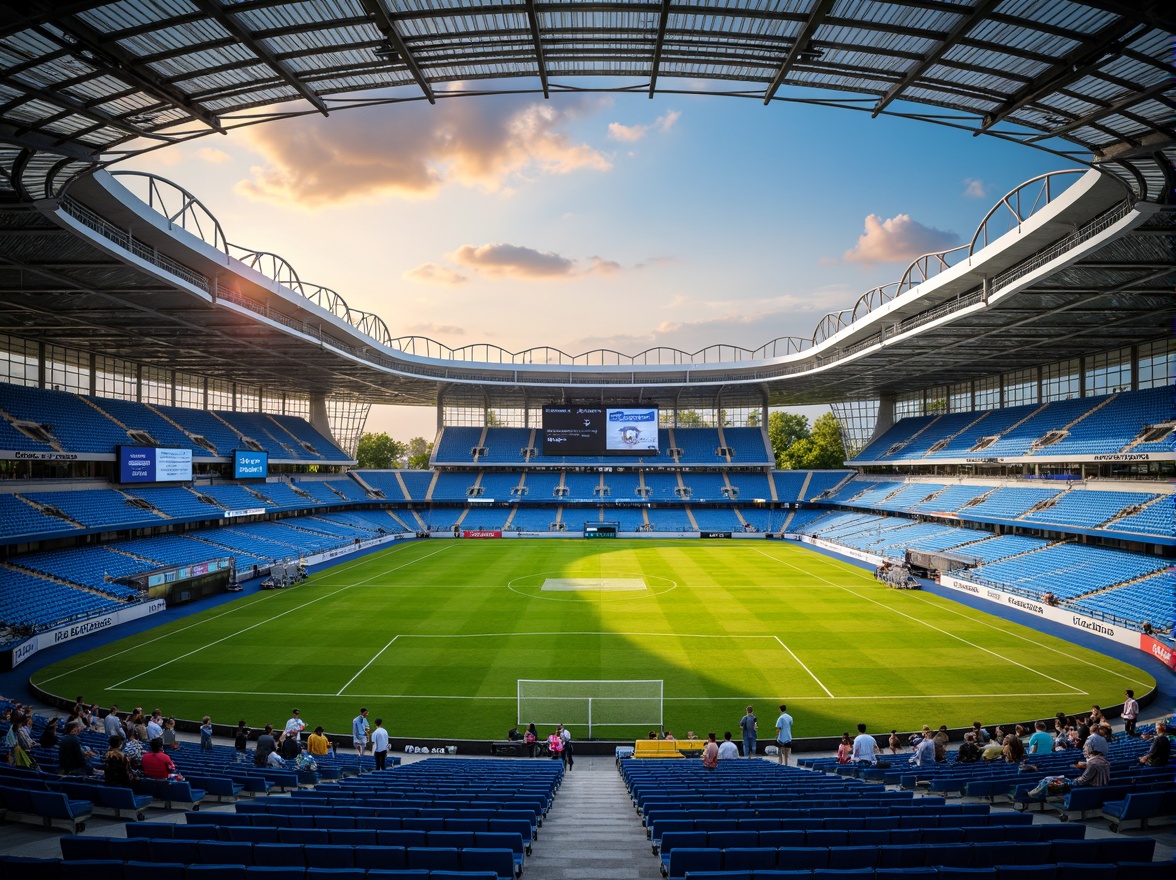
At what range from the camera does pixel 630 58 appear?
43.0 feet

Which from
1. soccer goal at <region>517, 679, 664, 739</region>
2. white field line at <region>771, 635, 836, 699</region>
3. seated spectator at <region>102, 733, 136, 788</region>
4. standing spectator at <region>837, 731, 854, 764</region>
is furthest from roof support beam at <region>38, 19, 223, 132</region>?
white field line at <region>771, 635, 836, 699</region>

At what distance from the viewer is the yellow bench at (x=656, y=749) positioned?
17.6 m

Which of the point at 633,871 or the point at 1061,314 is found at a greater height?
the point at 1061,314

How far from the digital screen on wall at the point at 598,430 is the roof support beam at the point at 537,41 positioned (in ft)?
200

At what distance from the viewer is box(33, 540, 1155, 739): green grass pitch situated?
21.2 meters

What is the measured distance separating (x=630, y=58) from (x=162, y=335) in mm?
41017

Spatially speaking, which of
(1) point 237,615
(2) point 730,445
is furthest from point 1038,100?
(2) point 730,445

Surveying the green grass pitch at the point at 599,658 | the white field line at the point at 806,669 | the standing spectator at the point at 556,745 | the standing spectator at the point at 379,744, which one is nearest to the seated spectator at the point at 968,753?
the green grass pitch at the point at 599,658

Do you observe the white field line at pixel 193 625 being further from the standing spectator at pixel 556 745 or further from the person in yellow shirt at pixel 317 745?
the standing spectator at pixel 556 745

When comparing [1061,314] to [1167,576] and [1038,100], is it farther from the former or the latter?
[1038,100]

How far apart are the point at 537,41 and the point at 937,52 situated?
789 cm

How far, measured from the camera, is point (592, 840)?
32.7 feet

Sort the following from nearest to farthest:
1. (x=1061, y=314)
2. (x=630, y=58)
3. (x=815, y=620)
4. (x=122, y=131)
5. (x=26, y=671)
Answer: (x=630, y=58) → (x=122, y=131) → (x=26, y=671) → (x=815, y=620) → (x=1061, y=314)

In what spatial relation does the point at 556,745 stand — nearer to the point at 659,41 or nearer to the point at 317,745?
the point at 317,745
